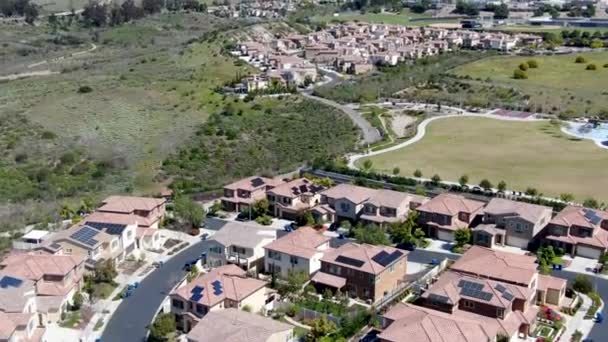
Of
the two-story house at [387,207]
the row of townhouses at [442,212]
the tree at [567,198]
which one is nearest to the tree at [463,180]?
the row of townhouses at [442,212]

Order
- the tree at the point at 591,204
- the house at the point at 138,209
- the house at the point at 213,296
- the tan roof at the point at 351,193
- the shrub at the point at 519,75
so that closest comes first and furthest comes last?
the house at the point at 213,296 → the house at the point at 138,209 → the tree at the point at 591,204 → the tan roof at the point at 351,193 → the shrub at the point at 519,75

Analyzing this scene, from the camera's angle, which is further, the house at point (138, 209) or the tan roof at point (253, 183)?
the tan roof at point (253, 183)

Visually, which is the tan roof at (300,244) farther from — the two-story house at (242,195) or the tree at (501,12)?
the tree at (501,12)

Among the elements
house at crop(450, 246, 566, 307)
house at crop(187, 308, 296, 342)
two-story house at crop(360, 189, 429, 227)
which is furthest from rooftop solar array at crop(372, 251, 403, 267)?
two-story house at crop(360, 189, 429, 227)

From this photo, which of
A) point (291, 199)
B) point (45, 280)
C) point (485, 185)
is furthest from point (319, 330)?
point (485, 185)

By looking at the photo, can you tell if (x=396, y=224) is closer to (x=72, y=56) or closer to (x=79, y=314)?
(x=79, y=314)

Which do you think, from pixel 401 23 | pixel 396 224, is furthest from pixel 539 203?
pixel 401 23
